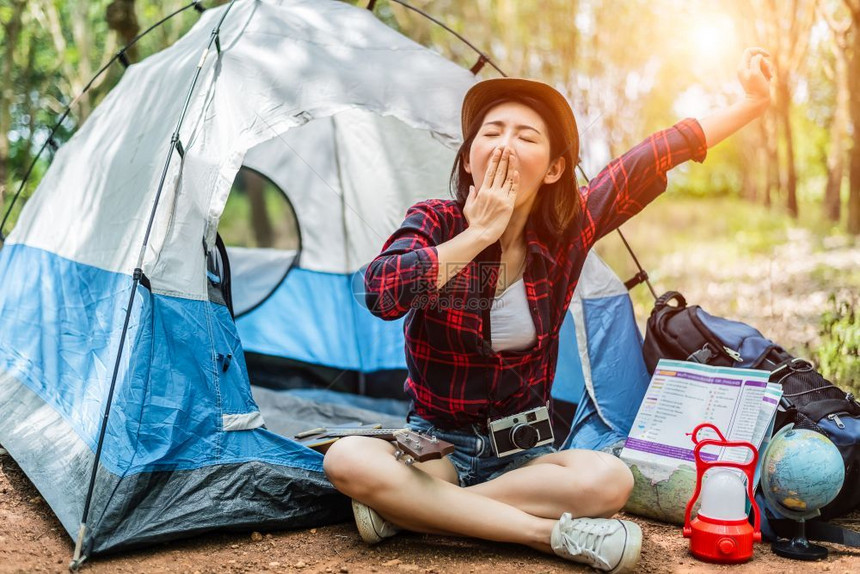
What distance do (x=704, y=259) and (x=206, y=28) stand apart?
7.89m

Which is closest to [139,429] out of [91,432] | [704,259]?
[91,432]

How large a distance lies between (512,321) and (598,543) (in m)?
0.65

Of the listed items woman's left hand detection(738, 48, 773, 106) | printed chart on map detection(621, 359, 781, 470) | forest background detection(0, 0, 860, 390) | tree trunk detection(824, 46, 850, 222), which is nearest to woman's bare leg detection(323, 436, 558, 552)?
printed chart on map detection(621, 359, 781, 470)

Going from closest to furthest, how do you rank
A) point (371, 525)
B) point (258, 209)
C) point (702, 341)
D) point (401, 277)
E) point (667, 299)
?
point (401, 277)
point (371, 525)
point (702, 341)
point (667, 299)
point (258, 209)

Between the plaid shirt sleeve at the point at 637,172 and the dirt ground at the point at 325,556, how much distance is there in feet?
3.22

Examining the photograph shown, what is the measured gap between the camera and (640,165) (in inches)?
101

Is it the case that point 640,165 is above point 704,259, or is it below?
above

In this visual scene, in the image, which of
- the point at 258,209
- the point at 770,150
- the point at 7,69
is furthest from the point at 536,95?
the point at 770,150

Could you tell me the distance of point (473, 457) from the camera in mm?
2354

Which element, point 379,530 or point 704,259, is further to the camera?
point 704,259

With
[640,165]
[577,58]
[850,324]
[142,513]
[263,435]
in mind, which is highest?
[577,58]

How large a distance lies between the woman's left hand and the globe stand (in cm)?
133

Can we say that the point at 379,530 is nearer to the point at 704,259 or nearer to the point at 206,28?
the point at 206,28

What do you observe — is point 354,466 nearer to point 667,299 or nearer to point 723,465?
point 723,465
